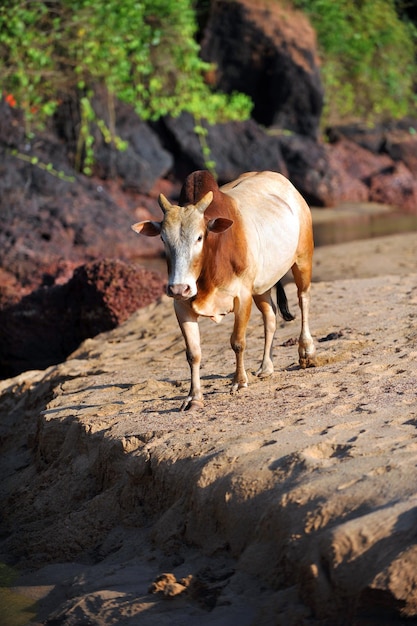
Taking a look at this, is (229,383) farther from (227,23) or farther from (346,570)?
(227,23)

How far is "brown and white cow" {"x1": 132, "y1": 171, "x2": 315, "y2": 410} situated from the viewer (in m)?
6.46

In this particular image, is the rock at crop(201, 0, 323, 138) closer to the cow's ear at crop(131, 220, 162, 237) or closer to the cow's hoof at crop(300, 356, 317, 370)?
the cow's hoof at crop(300, 356, 317, 370)

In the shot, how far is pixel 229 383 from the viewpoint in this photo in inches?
292

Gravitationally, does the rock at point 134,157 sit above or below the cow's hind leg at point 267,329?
below

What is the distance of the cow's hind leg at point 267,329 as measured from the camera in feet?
24.7

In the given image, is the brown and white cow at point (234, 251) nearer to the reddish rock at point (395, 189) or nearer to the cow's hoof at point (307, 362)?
the cow's hoof at point (307, 362)

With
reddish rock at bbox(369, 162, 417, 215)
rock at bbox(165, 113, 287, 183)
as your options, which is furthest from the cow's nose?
reddish rock at bbox(369, 162, 417, 215)

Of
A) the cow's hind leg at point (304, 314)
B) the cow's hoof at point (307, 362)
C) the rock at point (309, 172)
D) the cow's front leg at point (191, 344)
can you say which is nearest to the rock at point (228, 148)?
the rock at point (309, 172)

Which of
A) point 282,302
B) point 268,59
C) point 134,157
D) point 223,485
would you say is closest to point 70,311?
point 282,302

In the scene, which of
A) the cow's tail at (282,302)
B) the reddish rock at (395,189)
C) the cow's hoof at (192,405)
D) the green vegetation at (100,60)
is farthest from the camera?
the reddish rock at (395,189)

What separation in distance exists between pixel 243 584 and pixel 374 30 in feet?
73.3

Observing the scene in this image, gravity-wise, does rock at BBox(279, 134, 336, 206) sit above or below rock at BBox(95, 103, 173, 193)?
below

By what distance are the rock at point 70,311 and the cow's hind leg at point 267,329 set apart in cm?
298

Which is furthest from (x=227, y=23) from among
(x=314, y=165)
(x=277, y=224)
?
(x=277, y=224)
